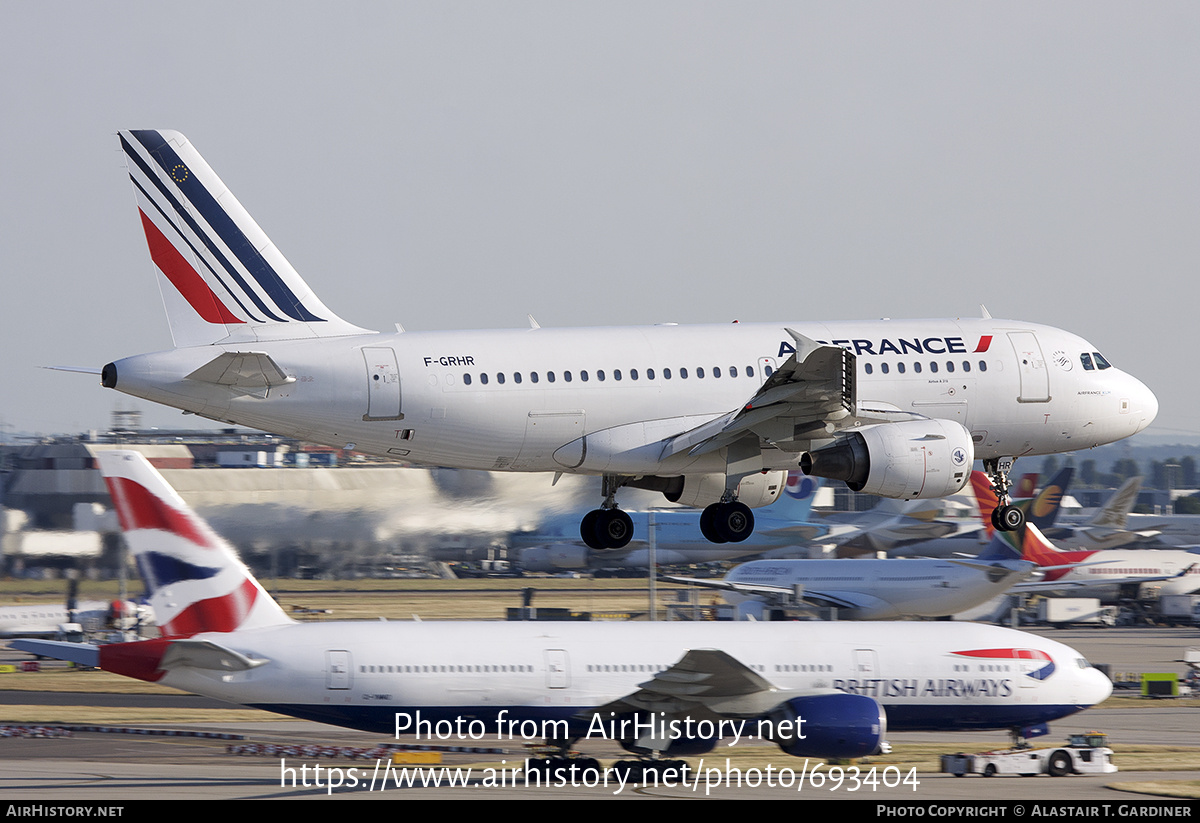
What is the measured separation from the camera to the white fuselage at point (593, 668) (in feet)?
99.7

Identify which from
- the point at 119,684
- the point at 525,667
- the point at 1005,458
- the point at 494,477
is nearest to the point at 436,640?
the point at 525,667

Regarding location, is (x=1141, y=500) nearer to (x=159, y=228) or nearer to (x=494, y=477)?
(x=494, y=477)

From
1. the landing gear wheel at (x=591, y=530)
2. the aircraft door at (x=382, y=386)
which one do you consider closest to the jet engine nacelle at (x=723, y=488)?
the landing gear wheel at (x=591, y=530)

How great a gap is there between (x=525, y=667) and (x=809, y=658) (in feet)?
22.1

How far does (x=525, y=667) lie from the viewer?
31.1 meters

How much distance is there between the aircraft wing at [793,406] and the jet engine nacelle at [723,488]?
2338mm

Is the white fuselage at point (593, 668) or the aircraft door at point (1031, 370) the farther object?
the aircraft door at point (1031, 370)

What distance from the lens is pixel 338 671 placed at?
99.7ft

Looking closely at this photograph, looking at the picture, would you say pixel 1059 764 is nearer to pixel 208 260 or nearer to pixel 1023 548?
pixel 208 260

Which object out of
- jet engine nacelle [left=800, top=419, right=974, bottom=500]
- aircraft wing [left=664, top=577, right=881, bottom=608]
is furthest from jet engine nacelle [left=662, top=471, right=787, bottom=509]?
aircraft wing [left=664, top=577, right=881, bottom=608]

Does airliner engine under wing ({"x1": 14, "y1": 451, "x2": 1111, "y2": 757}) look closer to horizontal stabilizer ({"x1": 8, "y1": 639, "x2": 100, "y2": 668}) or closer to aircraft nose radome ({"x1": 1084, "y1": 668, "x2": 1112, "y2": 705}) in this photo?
horizontal stabilizer ({"x1": 8, "y1": 639, "x2": 100, "y2": 668})

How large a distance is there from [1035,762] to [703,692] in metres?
8.58

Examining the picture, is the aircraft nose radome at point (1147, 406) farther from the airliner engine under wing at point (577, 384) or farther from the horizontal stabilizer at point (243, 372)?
the horizontal stabilizer at point (243, 372)

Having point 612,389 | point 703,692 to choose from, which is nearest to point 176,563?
point 612,389
